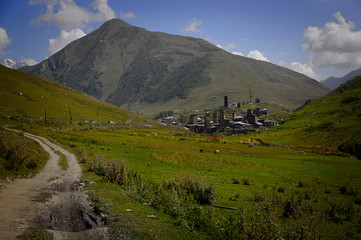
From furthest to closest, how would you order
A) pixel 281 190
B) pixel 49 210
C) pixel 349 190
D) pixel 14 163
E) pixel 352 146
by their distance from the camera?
pixel 352 146, pixel 281 190, pixel 349 190, pixel 14 163, pixel 49 210

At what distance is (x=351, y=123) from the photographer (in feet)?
247

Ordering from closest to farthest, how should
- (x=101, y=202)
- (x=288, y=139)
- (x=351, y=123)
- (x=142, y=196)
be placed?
(x=101, y=202) → (x=142, y=196) → (x=351, y=123) → (x=288, y=139)

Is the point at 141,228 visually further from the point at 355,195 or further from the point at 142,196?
the point at 355,195

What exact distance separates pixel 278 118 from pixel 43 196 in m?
201

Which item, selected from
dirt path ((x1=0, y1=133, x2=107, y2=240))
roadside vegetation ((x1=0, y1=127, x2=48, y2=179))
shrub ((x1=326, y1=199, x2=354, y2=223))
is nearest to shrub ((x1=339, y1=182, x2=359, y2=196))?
shrub ((x1=326, y1=199, x2=354, y2=223))

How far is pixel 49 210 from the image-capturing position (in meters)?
12.4

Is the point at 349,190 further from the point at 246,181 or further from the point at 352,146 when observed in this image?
the point at 352,146

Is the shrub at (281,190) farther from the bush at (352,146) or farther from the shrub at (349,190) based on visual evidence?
the bush at (352,146)

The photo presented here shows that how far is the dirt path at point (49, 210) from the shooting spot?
10102 mm

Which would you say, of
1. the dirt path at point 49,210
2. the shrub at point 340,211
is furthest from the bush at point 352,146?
the dirt path at point 49,210

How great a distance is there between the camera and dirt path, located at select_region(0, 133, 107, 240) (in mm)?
10102

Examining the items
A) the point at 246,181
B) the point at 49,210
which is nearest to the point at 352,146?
the point at 246,181

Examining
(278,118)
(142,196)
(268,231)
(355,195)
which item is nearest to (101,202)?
(142,196)

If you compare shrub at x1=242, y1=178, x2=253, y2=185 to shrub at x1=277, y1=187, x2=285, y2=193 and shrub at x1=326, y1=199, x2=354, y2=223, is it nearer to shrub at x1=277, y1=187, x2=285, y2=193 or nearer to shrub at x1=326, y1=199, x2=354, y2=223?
shrub at x1=277, y1=187, x2=285, y2=193
